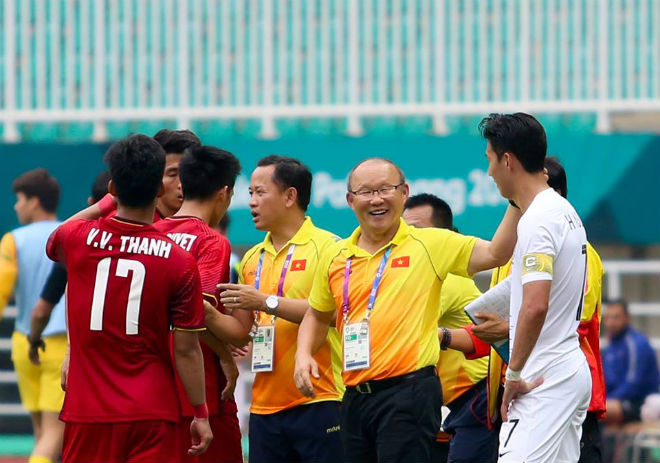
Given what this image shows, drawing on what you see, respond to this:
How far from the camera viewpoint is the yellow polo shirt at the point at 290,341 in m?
6.60

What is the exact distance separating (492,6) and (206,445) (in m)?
10.0

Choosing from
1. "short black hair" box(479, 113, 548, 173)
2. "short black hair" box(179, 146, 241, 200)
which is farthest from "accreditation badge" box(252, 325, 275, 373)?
"short black hair" box(479, 113, 548, 173)

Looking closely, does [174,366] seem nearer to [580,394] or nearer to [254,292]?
[254,292]

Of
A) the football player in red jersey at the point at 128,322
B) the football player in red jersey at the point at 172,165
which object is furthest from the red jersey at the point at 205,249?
the football player in red jersey at the point at 128,322

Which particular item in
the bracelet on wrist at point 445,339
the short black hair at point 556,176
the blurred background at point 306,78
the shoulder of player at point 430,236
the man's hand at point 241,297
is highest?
the blurred background at point 306,78

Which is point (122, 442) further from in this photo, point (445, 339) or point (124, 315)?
point (445, 339)

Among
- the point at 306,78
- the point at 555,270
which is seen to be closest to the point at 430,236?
the point at 555,270

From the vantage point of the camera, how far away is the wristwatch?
6273 mm

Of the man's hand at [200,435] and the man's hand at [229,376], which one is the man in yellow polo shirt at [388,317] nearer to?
the man's hand at [229,376]

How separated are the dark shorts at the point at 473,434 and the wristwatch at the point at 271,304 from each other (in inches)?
53.2

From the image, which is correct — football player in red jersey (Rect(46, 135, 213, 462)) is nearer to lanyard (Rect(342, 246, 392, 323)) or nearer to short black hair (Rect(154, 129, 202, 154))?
lanyard (Rect(342, 246, 392, 323))

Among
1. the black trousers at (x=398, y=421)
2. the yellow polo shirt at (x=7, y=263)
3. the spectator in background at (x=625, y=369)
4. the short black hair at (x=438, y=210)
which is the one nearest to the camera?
the black trousers at (x=398, y=421)

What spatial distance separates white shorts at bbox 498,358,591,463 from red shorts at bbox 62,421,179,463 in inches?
55.7

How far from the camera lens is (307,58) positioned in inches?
579
